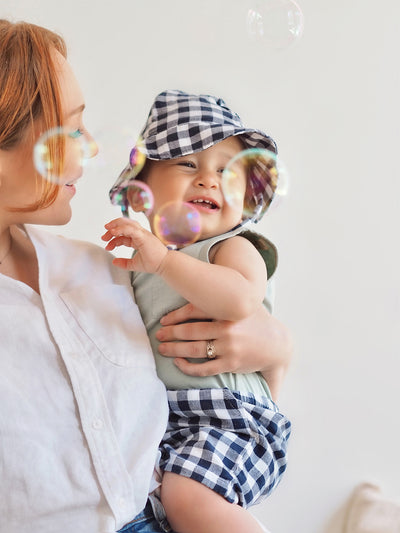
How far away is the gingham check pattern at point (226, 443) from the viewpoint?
42.3 inches

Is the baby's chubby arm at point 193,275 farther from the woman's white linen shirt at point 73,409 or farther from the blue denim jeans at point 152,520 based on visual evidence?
the blue denim jeans at point 152,520

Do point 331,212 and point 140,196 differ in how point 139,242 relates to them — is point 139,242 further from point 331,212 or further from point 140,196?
point 331,212

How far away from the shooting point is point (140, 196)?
137cm

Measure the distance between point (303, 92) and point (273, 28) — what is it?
64 centimetres

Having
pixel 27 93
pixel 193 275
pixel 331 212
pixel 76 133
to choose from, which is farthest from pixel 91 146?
pixel 331 212

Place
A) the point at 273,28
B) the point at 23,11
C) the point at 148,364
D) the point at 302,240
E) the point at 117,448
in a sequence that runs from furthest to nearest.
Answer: the point at 302,240, the point at 23,11, the point at 273,28, the point at 148,364, the point at 117,448

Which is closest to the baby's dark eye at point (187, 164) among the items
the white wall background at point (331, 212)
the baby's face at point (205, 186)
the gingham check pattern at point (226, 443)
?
the baby's face at point (205, 186)

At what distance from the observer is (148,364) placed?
1.15 meters

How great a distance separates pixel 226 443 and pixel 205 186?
49cm

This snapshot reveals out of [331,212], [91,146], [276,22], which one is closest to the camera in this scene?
[91,146]

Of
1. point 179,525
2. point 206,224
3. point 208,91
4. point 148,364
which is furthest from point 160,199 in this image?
point 208,91

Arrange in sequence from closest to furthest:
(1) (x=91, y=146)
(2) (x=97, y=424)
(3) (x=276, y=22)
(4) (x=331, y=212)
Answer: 1. (2) (x=97, y=424)
2. (1) (x=91, y=146)
3. (3) (x=276, y=22)
4. (4) (x=331, y=212)

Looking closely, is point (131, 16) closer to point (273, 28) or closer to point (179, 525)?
point (273, 28)

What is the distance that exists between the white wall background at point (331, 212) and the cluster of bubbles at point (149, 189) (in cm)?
78
